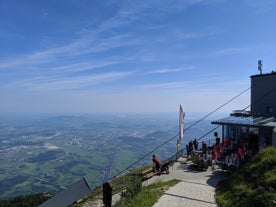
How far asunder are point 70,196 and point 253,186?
709 centimetres

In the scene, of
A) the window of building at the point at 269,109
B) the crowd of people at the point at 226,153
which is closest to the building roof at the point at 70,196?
the crowd of people at the point at 226,153

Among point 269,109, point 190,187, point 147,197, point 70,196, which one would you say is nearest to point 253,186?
point 190,187

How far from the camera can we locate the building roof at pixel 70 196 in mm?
10500

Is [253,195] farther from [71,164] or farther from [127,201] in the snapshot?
[71,164]

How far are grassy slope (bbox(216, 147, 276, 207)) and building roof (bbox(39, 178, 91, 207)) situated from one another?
5321 millimetres

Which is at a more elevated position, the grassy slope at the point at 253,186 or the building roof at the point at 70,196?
the grassy slope at the point at 253,186

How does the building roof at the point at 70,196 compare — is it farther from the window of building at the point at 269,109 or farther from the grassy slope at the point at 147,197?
the window of building at the point at 269,109

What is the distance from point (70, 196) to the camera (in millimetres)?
10766

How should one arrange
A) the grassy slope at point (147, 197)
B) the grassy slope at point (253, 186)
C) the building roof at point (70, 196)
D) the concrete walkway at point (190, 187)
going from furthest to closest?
the grassy slope at point (147, 197), the concrete walkway at point (190, 187), the building roof at point (70, 196), the grassy slope at point (253, 186)

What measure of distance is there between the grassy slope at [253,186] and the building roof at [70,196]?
532 centimetres

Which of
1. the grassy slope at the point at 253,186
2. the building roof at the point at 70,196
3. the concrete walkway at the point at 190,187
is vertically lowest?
the concrete walkway at the point at 190,187

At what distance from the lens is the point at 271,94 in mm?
21859

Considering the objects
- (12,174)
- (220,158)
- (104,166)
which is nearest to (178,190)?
(220,158)

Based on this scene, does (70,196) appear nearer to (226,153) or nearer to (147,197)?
(147,197)
